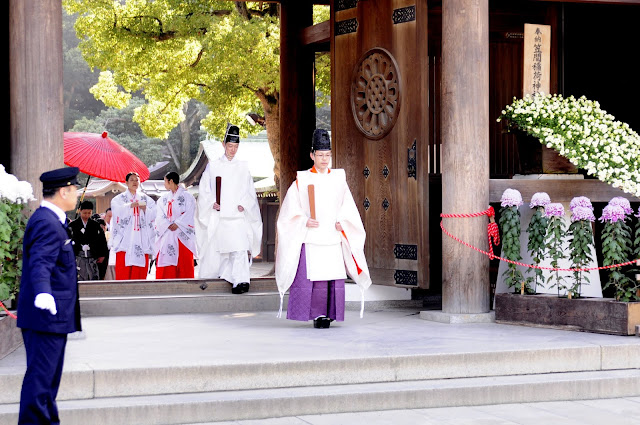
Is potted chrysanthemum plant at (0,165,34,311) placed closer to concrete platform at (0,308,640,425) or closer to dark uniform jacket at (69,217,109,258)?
concrete platform at (0,308,640,425)

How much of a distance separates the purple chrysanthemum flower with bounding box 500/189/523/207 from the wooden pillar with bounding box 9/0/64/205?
3931 mm

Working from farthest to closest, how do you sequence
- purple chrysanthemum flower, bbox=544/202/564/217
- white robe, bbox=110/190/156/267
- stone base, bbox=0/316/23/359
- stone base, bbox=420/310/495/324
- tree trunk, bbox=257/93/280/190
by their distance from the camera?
tree trunk, bbox=257/93/280/190, white robe, bbox=110/190/156/267, stone base, bbox=420/310/495/324, purple chrysanthemum flower, bbox=544/202/564/217, stone base, bbox=0/316/23/359

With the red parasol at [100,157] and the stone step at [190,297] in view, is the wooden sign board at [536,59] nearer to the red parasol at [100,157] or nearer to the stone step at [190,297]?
the stone step at [190,297]

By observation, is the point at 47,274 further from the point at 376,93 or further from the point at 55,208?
the point at 376,93

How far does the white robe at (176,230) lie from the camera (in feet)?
41.8

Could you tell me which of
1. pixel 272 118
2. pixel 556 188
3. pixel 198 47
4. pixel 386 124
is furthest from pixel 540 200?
Result: pixel 198 47

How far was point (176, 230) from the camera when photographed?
12.8 metres

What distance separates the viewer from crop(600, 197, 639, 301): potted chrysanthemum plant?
7994 mm

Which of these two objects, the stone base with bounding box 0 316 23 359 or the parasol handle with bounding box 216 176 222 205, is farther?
the parasol handle with bounding box 216 176 222 205

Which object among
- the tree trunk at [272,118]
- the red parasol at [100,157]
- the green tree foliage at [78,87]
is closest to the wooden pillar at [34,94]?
the red parasol at [100,157]

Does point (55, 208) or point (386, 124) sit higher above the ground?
point (386, 124)

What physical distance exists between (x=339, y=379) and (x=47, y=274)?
2476 millimetres

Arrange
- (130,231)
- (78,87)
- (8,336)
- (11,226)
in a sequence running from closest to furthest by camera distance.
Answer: (8,336) → (11,226) → (130,231) → (78,87)

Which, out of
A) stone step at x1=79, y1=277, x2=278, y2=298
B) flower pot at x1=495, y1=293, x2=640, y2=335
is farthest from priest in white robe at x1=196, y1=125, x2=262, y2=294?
flower pot at x1=495, y1=293, x2=640, y2=335
